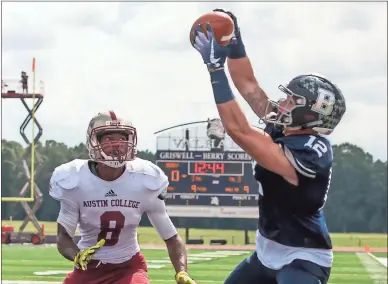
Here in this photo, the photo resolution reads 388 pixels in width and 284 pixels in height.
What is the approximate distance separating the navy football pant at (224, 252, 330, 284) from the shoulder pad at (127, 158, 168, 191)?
644mm

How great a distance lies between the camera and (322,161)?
4180mm

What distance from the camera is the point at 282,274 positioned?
4281mm

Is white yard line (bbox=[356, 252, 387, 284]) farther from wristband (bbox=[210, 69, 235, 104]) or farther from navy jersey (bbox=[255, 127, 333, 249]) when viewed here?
wristband (bbox=[210, 69, 235, 104])

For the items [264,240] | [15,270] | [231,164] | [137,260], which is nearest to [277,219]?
[264,240]

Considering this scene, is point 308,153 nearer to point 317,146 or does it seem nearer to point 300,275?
point 317,146

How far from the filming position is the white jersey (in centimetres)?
464

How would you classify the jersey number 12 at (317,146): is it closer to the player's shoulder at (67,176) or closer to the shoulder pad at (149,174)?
the shoulder pad at (149,174)

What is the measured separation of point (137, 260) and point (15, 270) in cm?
1081

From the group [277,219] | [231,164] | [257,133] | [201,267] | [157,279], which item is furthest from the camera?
[231,164]

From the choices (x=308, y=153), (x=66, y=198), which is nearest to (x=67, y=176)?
(x=66, y=198)

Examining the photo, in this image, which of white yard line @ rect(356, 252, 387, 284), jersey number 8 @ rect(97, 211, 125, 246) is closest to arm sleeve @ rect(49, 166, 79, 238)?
jersey number 8 @ rect(97, 211, 125, 246)

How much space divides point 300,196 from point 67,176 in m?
1.31

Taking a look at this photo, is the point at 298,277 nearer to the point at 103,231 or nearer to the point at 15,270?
the point at 103,231

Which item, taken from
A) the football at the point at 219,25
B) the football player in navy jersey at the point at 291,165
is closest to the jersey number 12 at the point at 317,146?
the football player in navy jersey at the point at 291,165
